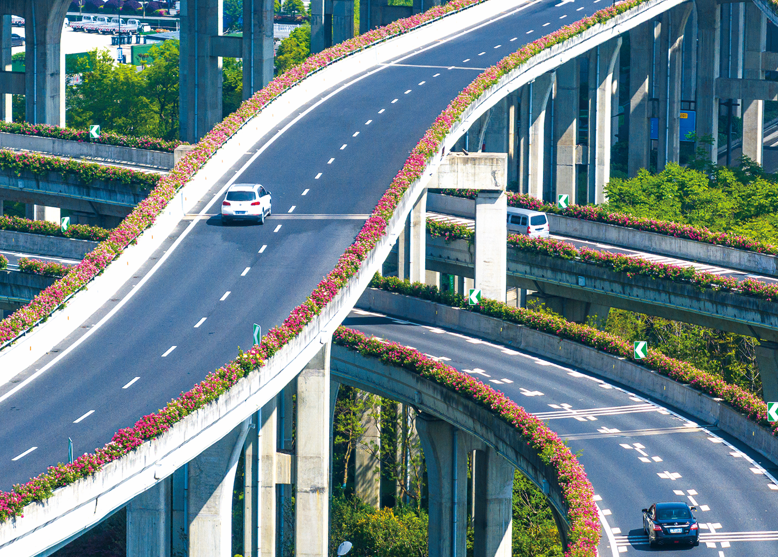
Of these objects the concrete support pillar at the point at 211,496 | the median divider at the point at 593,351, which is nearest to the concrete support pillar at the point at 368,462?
the median divider at the point at 593,351

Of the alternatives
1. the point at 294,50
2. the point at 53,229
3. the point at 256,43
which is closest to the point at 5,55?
the point at 256,43

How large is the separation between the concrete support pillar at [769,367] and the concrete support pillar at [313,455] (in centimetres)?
2362

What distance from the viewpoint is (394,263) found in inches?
4043

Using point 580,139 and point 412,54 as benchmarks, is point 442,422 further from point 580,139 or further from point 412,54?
point 580,139

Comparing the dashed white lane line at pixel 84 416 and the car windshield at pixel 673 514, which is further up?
the dashed white lane line at pixel 84 416

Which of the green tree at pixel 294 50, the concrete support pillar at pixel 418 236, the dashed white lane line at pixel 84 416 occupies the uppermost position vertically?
the green tree at pixel 294 50

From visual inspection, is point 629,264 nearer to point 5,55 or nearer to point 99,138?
point 99,138

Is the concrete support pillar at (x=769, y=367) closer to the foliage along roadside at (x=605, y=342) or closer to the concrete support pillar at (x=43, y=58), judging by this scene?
the foliage along roadside at (x=605, y=342)

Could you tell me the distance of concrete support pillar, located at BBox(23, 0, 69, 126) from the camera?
9481 cm

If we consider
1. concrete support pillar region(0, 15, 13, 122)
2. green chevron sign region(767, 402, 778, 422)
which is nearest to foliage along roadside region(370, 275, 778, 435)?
green chevron sign region(767, 402, 778, 422)

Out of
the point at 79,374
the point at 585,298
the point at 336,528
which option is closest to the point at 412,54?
the point at 585,298

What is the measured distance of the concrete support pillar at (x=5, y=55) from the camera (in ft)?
330

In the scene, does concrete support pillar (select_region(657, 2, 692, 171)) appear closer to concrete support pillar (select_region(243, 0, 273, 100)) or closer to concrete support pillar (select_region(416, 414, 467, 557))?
concrete support pillar (select_region(243, 0, 273, 100))

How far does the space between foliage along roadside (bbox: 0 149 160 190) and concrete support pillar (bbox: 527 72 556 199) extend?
108 feet
